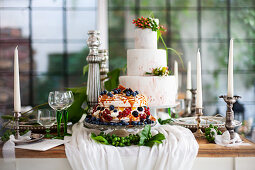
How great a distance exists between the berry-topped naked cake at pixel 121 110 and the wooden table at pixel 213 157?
245 mm

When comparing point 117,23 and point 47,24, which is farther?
point 117,23

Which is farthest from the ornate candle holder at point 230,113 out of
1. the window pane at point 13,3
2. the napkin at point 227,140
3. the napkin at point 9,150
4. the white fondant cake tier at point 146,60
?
the window pane at point 13,3

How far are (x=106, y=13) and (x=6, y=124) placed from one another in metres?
3.46

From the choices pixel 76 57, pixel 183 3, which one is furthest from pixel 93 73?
pixel 183 3

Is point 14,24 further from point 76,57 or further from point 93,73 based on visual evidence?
point 93,73

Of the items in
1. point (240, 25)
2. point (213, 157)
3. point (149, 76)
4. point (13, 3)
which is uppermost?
point (13, 3)

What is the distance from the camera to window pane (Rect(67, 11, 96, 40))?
15.7ft

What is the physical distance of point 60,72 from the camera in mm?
4809

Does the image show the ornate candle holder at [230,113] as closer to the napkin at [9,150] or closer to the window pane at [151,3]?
the napkin at [9,150]

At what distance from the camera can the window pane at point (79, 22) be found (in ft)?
15.7

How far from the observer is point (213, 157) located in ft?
4.34

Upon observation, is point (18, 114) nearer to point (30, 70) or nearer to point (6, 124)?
point (6, 124)

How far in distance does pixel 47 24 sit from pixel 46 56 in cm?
49

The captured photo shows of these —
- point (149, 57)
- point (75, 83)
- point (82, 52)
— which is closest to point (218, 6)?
point (82, 52)
